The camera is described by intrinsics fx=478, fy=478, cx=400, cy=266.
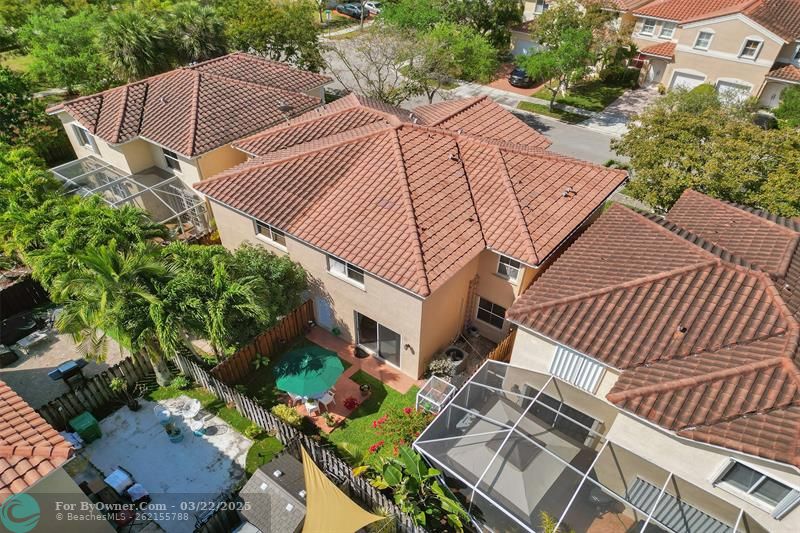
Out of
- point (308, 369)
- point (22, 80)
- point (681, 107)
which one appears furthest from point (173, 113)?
point (681, 107)

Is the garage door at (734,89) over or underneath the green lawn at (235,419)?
over

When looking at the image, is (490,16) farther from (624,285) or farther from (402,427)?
(402,427)

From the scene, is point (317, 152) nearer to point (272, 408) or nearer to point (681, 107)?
point (272, 408)

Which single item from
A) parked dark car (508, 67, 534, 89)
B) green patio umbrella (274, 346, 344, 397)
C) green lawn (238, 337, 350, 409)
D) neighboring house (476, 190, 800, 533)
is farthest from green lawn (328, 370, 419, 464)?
parked dark car (508, 67, 534, 89)

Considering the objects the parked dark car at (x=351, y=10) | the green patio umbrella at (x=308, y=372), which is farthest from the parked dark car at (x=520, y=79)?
the green patio umbrella at (x=308, y=372)

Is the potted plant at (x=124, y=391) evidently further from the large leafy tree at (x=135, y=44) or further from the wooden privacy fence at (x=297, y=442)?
the large leafy tree at (x=135, y=44)

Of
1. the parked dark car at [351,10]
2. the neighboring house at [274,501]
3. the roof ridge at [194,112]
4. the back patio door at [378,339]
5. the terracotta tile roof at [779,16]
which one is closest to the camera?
the neighboring house at [274,501]
